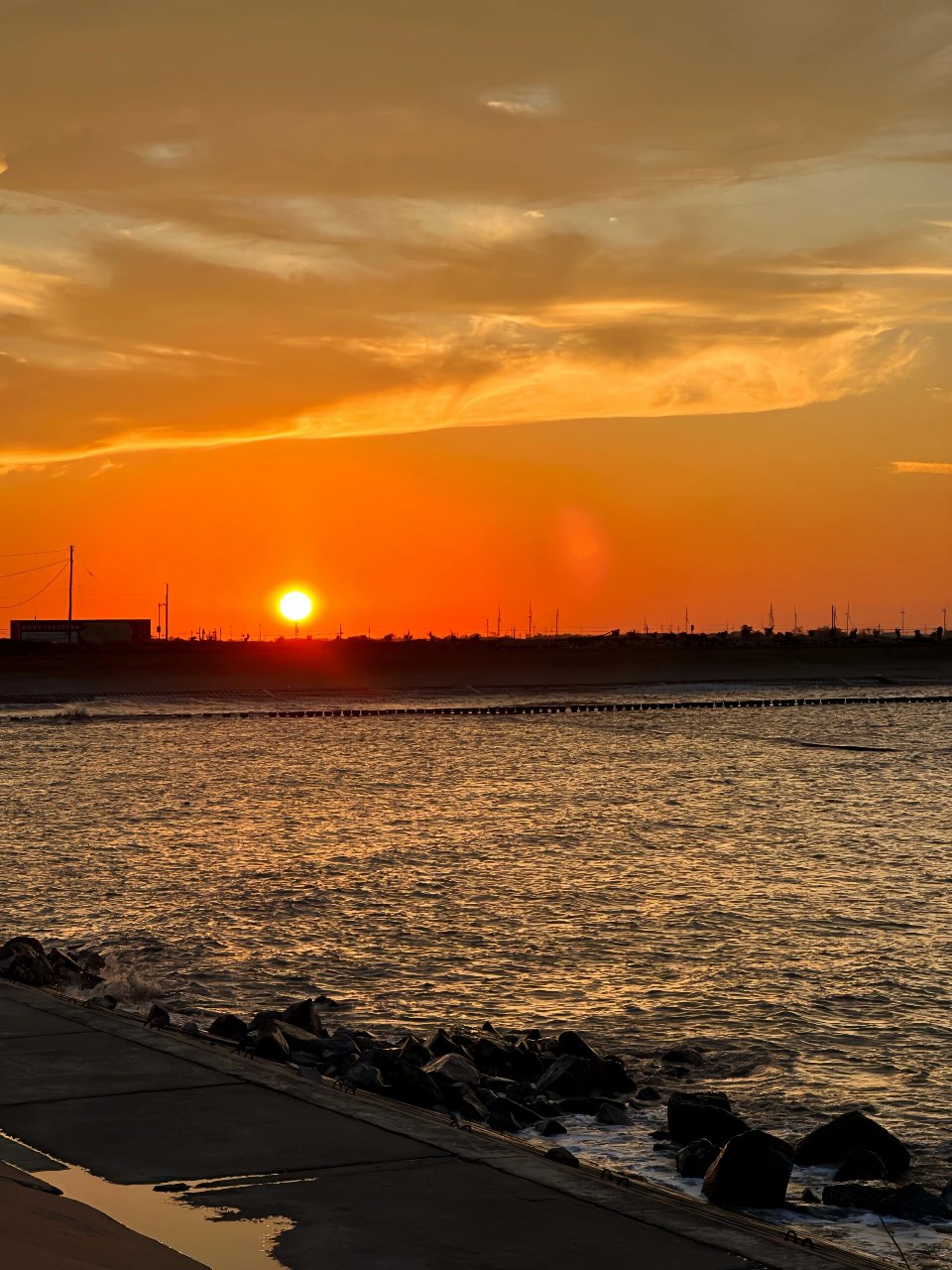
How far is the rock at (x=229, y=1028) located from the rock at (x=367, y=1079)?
2.42m

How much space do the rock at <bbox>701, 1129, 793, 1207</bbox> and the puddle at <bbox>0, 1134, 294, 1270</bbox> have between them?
3507 millimetres

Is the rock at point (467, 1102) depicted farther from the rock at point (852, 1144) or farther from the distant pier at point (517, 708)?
the distant pier at point (517, 708)

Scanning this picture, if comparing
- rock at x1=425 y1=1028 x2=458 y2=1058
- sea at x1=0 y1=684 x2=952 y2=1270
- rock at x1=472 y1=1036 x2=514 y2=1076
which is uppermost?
rock at x1=425 y1=1028 x2=458 y2=1058

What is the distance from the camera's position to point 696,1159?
11055 mm

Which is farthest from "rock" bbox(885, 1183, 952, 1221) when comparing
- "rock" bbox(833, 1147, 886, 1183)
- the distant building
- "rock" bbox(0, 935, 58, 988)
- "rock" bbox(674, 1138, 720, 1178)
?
the distant building

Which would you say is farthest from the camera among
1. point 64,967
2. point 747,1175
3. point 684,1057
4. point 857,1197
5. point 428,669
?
point 428,669

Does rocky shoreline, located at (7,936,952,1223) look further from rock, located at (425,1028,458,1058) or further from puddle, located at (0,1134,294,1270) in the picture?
puddle, located at (0,1134,294,1270)

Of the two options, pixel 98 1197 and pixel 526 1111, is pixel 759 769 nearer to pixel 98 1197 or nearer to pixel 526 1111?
pixel 526 1111

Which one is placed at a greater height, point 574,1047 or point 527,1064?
point 574,1047

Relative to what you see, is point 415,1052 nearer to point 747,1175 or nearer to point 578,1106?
point 578,1106

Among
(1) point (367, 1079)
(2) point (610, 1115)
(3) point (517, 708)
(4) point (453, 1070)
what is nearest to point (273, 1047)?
(1) point (367, 1079)

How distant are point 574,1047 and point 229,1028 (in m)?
3.33

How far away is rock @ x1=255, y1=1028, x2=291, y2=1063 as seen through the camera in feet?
44.3

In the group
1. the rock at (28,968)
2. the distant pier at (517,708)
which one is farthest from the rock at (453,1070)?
the distant pier at (517,708)
